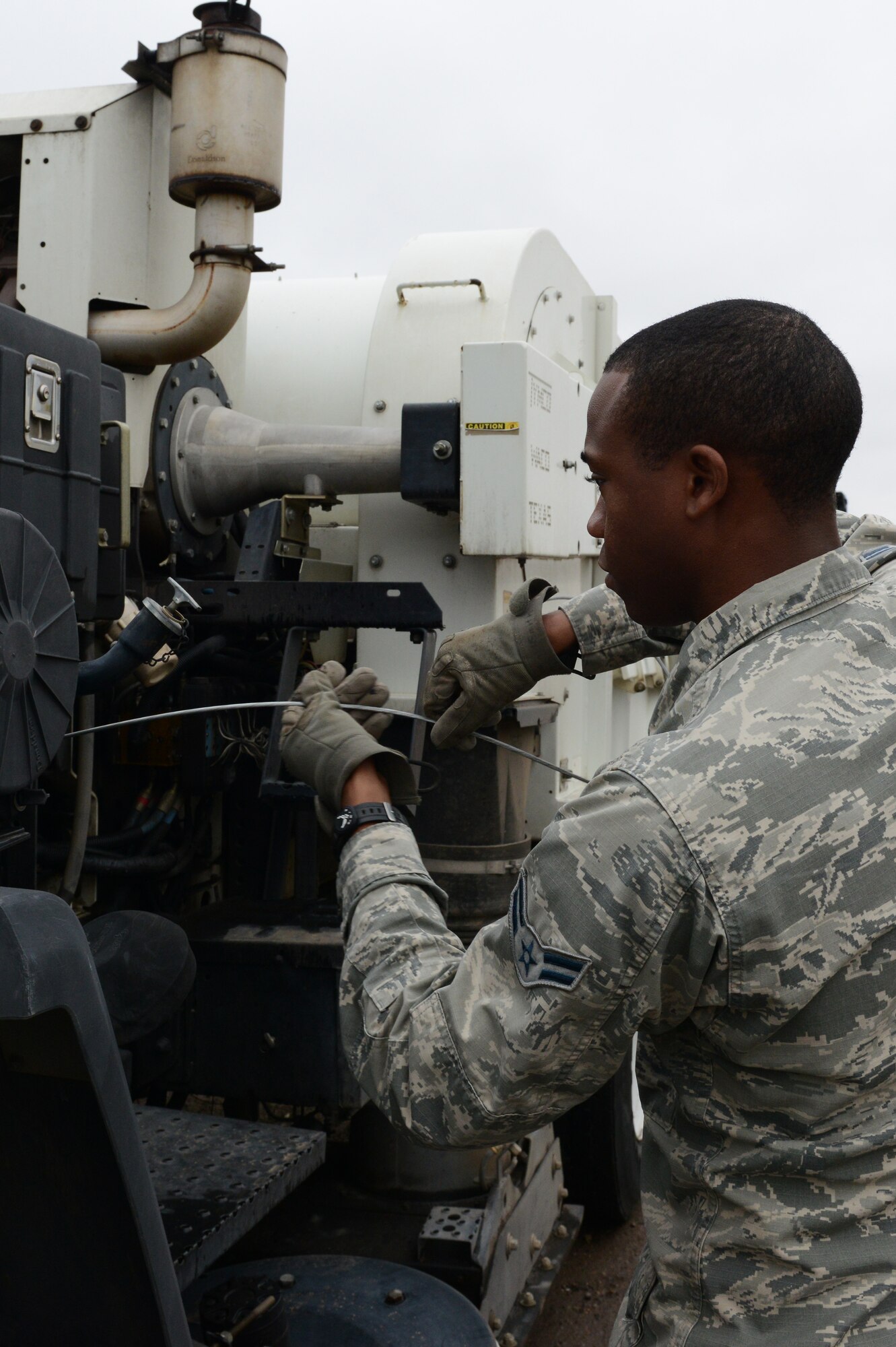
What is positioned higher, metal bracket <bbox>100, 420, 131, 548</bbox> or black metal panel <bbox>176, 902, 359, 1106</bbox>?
metal bracket <bbox>100, 420, 131, 548</bbox>

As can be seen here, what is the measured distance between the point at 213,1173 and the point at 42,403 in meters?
1.21

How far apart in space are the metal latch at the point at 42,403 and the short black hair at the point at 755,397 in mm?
834

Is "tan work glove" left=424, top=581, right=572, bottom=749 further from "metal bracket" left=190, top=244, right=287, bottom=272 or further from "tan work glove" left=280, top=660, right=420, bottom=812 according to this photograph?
"metal bracket" left=190, top=244, right=287, bottom=272

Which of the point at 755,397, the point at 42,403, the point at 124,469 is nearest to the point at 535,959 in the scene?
the point at 755,397

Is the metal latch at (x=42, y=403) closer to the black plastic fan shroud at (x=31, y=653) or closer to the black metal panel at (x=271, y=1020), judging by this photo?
the black plastic fan shroud at (x=31, y=653)

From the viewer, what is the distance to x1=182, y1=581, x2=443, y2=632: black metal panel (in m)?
2.50

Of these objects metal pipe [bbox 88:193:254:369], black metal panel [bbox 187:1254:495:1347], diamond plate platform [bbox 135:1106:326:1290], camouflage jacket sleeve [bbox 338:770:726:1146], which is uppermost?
metal pipe [bbox 88:193:254:369]

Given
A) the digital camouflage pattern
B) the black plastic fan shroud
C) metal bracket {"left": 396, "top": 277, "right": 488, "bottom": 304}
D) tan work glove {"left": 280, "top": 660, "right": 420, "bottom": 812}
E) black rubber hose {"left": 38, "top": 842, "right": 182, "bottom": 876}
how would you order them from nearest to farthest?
the digital camouflage pattern < the black plastic fan shroud < tan work glove {"left": 280, "top": 660, "right": 420, "bottom": 812} < black rubber hose {"left": 38, "top": 842, "right": 182, "bottom": 876} < metal bracket {"left": 396, "top": 277, "right": 488, "bottom": 304}

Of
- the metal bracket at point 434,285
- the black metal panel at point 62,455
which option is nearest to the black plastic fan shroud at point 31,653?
the black metal panel at point 62,455

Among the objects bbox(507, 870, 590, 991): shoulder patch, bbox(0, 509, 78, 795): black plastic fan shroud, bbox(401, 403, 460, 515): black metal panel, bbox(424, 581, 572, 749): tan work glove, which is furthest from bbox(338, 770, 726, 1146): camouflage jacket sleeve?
bbox(401, 403, 460, 515): black metal panel

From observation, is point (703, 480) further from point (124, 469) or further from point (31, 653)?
point (124, 469)

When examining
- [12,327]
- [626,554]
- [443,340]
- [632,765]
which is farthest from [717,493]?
[443,340]

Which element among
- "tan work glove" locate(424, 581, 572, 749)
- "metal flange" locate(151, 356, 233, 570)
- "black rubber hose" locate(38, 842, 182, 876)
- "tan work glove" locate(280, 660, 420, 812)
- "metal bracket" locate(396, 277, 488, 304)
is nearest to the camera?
"tan work glove" locate(280, 660, 420, 812)

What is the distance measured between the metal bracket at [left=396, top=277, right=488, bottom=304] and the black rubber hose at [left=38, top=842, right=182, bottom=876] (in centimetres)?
139
